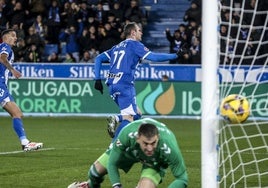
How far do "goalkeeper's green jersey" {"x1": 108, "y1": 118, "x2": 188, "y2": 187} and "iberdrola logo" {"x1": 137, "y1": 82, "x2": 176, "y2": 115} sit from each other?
1398 centimetres

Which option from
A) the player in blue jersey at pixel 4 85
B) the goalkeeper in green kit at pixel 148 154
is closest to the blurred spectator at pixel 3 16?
the player in blue jersey at pixel 4 85

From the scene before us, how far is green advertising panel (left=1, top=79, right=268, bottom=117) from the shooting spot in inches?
882

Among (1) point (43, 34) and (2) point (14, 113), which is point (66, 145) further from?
(1) point (43, 34)

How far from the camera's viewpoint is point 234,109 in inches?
299

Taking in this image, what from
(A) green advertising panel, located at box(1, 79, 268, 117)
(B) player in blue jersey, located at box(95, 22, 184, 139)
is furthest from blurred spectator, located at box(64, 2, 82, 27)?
(B) player in blue jersey, located at box(95, 22, 184, 139)

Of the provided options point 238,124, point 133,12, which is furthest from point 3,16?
point 238,124

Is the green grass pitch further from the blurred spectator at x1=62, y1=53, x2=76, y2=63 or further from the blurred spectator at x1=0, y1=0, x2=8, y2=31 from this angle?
the blurred spectator at x1=0, y1=0, x2=8, y2=31

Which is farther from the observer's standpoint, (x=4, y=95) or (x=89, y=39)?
(x=89, y=39)

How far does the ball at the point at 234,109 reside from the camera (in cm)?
751

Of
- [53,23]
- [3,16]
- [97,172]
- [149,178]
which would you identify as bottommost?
[53,23]

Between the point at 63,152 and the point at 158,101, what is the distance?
8.05 m

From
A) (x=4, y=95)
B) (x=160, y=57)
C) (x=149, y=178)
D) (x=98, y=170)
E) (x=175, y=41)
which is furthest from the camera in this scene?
(x=175, y=41)

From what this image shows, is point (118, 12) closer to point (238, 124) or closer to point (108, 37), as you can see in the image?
point (108, 37)

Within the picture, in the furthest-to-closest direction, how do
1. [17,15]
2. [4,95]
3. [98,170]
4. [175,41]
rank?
[17,15]
[175,41]
[4,95]
[98,170]
